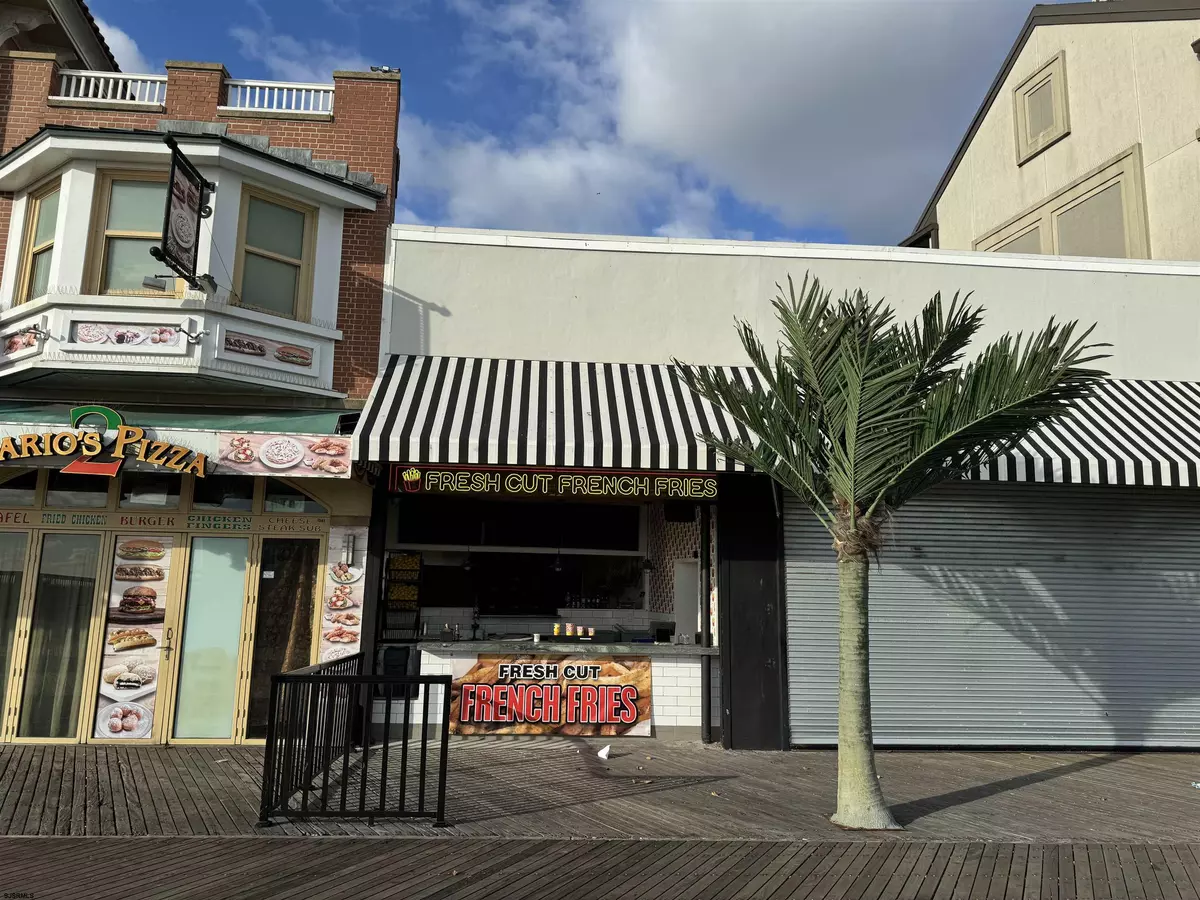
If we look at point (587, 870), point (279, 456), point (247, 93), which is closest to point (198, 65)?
point (247, 93)

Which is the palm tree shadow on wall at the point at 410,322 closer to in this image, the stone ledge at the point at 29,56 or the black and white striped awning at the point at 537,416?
the black and white striped awning at the point at 537,416

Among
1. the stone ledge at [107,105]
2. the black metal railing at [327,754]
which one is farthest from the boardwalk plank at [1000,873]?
the stone ledge at [107,105]

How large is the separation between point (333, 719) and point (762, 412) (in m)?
4.39

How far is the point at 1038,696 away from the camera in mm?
10039

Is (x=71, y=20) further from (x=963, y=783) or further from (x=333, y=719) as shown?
(x=963, y=783)

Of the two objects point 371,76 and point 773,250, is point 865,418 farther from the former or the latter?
point 371,76

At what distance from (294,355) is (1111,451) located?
9298mm

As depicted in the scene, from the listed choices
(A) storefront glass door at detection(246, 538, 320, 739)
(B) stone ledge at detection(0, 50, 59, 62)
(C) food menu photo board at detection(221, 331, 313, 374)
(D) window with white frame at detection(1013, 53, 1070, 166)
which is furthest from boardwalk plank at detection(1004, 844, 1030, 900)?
(D) window with white frame at detection(1013, 53, 1070, 166)

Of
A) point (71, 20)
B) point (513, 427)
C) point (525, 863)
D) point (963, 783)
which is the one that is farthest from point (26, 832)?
point (71, 20)

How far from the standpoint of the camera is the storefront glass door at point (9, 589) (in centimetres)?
939

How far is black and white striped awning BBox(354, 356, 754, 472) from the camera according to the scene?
8750mm

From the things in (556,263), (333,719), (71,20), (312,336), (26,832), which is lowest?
(26,832)

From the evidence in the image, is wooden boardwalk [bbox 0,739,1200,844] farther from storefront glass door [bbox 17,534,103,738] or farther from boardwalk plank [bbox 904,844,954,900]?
storefront glass door [bbox 17,534,103,738]

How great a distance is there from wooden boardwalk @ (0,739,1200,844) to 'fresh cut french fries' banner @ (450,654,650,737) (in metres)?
0.23
